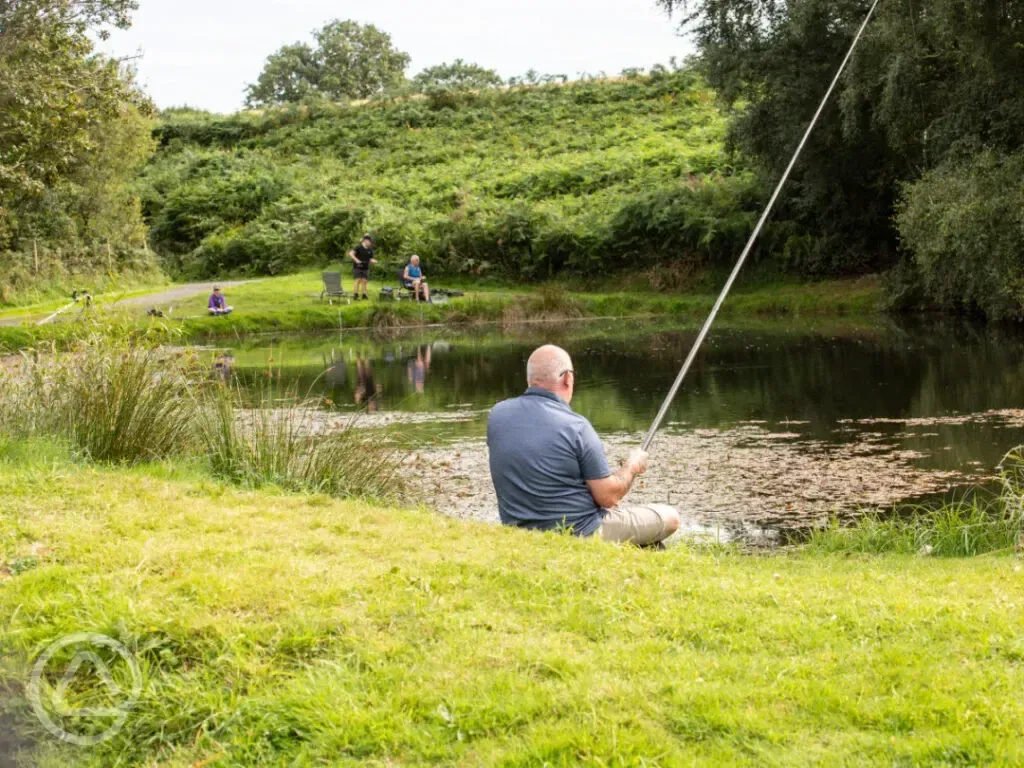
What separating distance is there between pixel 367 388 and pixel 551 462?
12.9m

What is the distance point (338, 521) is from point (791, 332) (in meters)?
22.7

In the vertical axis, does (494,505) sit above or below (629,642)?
below

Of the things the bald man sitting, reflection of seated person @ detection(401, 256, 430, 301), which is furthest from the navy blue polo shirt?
reflection of seated person @ detection(401, 256, 430, 301)

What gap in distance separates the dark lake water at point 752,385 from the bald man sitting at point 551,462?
334 cm

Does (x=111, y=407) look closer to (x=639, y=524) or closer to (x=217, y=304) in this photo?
(x=639, y=524)

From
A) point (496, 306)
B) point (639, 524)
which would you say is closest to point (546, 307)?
point (496, 306)

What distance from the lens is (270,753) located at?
11.8 ft

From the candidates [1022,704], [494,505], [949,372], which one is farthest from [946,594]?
[949,372]

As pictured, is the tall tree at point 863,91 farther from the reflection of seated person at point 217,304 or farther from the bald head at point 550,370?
the bald head at point 550,370

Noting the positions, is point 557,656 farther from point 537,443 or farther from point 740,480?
point 740,480

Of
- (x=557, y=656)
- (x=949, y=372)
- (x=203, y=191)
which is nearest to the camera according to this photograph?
(x=557, y=656)

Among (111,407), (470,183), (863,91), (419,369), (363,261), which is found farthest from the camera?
(470,183)
